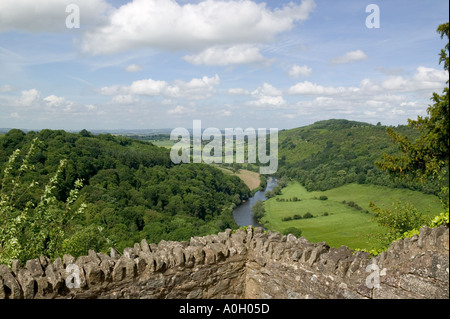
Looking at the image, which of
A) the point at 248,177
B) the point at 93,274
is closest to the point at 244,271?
the point at 93,274

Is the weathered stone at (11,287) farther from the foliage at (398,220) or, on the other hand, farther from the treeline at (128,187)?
the treeline at (128,187)

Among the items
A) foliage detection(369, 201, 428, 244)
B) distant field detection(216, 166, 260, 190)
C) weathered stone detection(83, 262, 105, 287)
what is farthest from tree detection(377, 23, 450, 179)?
distant field detection(216, 166, 260, 190)

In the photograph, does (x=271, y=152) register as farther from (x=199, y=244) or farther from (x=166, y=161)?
(x=199, y=244)

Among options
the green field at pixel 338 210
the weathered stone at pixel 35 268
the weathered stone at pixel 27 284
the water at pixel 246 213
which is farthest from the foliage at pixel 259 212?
the weathered stone at pixel 27 284

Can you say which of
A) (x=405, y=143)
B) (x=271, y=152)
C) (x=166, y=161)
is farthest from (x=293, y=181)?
(x=405, y=143)

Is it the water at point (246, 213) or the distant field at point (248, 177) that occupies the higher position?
the distant field at point (248, 177)

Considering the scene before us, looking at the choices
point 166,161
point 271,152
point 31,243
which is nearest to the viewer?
point 31,243
